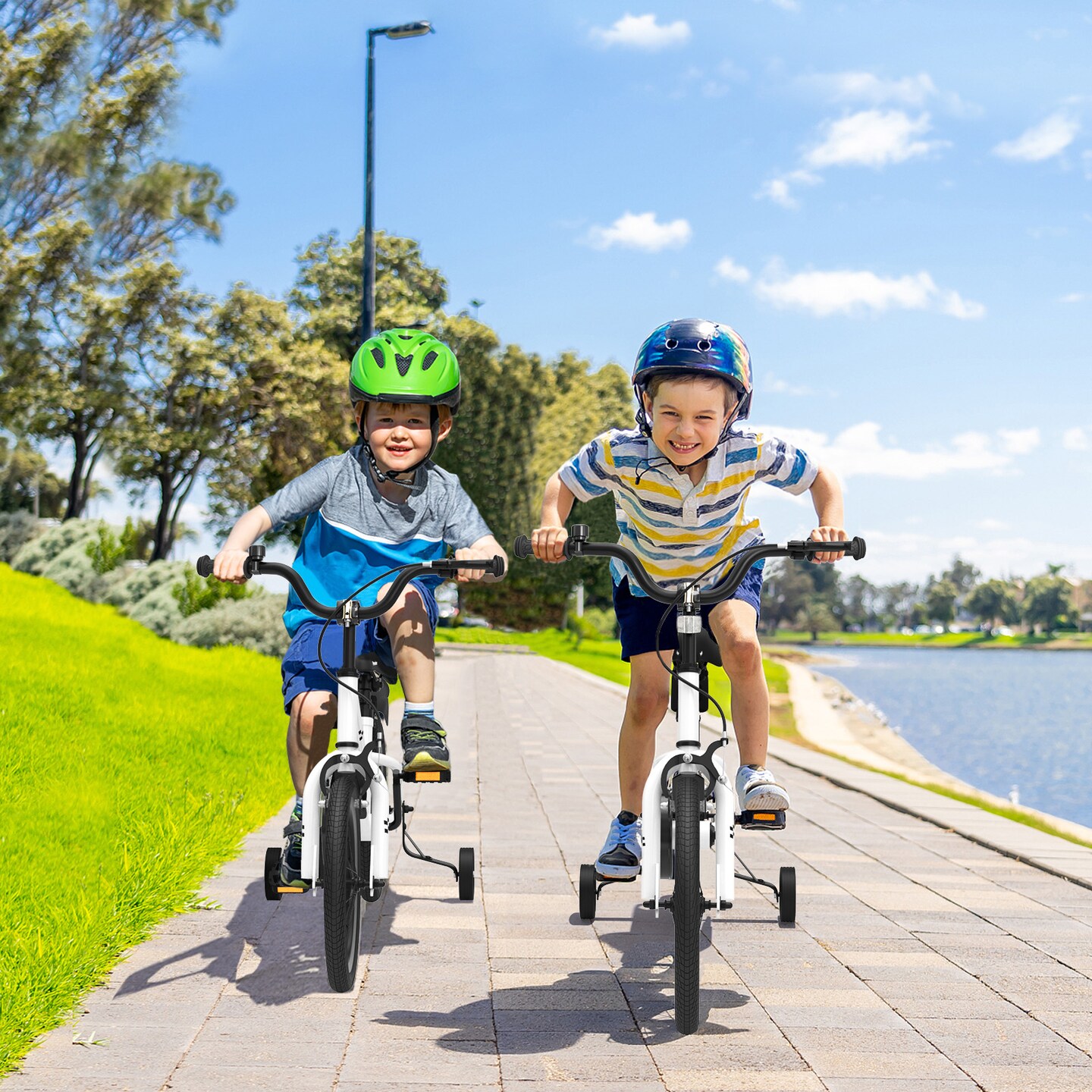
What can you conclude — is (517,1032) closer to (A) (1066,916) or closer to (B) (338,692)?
(B) (338,692)

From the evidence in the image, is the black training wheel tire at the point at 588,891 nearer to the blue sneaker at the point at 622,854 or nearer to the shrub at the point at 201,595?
the blue sneaker at the point at 622,854

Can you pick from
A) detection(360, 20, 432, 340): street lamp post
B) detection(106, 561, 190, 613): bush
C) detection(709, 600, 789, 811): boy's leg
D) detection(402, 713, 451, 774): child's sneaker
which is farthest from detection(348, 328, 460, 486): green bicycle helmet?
detection(106, 561, 190, 613): bush

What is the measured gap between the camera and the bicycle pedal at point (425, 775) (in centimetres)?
386

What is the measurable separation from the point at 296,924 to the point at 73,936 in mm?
884

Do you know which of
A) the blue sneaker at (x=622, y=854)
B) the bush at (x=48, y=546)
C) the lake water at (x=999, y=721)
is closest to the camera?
the blue sneaker at (x=622, y=854)

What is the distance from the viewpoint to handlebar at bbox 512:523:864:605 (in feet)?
11.6

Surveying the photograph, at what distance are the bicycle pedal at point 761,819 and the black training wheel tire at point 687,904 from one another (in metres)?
0.60

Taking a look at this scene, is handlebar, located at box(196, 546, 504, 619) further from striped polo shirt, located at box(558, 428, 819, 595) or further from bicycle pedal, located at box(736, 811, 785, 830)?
bicycle pedal, located at box(736, 811, 785, 830)

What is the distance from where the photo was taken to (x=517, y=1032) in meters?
3.35

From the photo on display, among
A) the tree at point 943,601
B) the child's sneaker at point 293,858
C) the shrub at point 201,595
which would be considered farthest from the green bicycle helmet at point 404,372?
the tree at point 943,601

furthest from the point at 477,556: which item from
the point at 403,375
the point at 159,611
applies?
the point at 159,611

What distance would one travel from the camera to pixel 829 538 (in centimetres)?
369

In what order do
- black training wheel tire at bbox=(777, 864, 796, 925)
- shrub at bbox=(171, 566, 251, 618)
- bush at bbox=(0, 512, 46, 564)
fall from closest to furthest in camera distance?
black training wheel tire at bbox=(777, 864, 796, 925), shrub at bbox=(171, 566, 251, 618), bush at bbox=(0, 512, 46, 564)

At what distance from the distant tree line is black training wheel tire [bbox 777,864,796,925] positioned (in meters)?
126
